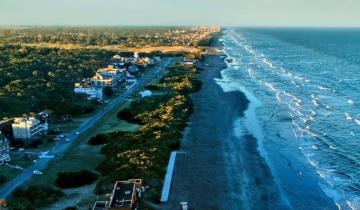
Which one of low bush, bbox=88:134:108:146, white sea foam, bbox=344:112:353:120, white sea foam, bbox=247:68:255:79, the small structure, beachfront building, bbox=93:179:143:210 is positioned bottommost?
white sea foam, bbox=247:68:255:79

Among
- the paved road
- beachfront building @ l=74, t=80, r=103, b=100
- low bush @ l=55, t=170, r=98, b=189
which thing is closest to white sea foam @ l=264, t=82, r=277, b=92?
the paved road

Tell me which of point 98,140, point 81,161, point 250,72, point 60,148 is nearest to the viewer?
point 81,161

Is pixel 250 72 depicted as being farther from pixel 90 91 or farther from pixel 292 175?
pixel 292 175

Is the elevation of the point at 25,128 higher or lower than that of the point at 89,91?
higher

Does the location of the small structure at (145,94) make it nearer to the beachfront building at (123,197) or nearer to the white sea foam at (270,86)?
the white sea foam at (270,86)

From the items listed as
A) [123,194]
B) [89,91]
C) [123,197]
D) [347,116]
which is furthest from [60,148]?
[347,116]

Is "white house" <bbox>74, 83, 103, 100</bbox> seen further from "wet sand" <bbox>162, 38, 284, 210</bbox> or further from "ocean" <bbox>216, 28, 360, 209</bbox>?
"ocean" <bbox>216, 28, 360, 209</bbox>

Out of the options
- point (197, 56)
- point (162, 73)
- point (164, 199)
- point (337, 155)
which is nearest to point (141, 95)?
point (162, 73)
